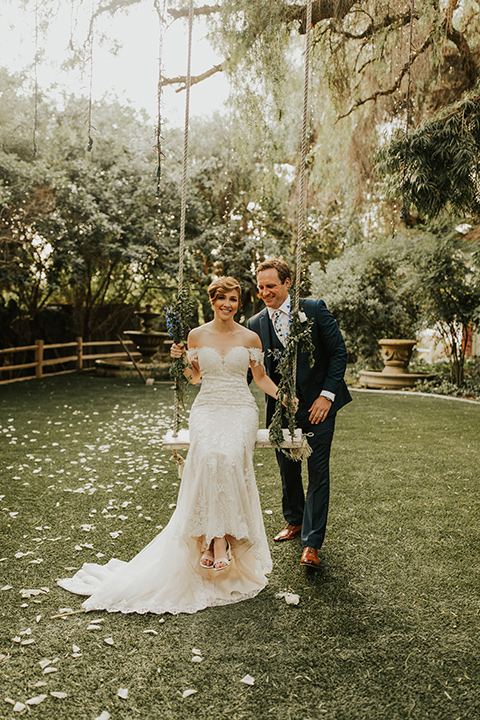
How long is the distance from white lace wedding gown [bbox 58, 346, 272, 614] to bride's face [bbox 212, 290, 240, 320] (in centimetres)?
48

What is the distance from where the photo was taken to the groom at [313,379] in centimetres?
299

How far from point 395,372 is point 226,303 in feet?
30.5

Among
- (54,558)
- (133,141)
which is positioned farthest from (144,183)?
(54,558)

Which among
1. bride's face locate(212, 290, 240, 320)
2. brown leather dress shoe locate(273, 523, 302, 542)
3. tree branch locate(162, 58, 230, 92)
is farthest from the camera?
tree branch locate(162, 58, 230, 92)

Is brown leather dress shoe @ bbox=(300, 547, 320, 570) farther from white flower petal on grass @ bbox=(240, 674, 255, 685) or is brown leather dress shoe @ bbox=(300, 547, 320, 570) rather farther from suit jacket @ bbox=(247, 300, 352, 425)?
white flower petal on grass @ bbox=(240, 674, 255, 685)

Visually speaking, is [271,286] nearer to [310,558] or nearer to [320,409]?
[320,409]

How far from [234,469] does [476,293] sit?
8.26 meters

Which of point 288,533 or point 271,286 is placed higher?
point 271,286

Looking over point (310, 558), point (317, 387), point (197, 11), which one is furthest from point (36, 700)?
point (197, 11)

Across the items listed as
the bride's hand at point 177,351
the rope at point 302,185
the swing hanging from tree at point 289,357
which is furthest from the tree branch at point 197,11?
the bride's hand at point 177,351

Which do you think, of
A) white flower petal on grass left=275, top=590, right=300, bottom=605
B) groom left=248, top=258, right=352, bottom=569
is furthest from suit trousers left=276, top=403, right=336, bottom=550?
white flower petal on grass left=275, top=590, right=300, bottom=605

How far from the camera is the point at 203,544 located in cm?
281

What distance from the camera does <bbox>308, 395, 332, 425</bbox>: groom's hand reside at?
302 centimetres

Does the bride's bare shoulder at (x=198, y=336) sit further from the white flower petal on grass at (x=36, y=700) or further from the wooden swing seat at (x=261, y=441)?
the white flower petal on grass at (x=36, y=700)
